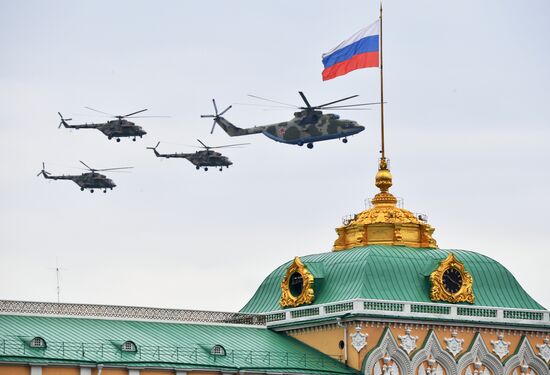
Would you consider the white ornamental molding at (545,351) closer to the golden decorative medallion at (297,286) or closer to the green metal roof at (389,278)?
the green metal roof at (389,278)

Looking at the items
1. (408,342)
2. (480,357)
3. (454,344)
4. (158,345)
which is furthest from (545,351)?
(158,345)

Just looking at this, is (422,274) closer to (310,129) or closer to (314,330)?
(314,330)

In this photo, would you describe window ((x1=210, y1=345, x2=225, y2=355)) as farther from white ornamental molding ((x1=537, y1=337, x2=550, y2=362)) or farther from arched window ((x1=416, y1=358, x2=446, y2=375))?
white ornamental molding ((x1=537, y1=337, x2=550, y2=362))

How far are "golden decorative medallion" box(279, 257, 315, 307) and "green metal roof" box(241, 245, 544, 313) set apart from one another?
2.13 feet

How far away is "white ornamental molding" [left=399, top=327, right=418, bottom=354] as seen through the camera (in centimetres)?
13812

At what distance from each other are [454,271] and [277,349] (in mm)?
13668

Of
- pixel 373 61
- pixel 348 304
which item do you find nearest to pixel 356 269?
pixel 348 304

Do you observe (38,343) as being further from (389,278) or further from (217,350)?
(389,278)

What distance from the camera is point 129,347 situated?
128 metres

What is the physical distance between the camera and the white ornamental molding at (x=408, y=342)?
13812 cm

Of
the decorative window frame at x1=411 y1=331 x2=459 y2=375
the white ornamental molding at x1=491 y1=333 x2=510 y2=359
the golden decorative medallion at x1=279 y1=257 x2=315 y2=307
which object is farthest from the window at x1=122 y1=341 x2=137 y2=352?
the white ornamental molding at x1=491 y1=333 x2=510 y2=359

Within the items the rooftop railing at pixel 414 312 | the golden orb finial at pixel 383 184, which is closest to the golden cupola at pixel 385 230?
the golden orb finial at pixel 383 184

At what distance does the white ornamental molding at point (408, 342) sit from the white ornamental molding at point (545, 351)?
997 cm

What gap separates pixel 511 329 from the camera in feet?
468
